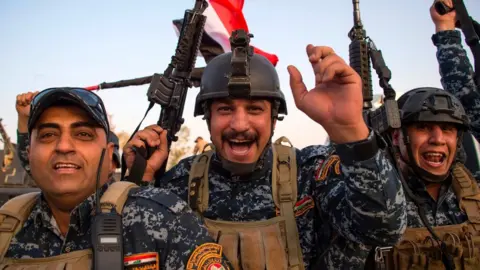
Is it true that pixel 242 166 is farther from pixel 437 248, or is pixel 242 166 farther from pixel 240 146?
pixel 437 248

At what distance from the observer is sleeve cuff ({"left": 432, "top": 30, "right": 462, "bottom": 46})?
4.71 meters

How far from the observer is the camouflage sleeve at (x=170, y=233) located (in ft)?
6.98

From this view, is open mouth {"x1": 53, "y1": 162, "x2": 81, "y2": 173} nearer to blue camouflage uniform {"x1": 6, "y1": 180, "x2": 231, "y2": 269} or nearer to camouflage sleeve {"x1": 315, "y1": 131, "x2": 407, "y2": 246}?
blue camouflage uniform {"x1": 6, "y1": 180, "x2": 231, "y2": 269}

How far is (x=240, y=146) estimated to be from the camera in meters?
3.08

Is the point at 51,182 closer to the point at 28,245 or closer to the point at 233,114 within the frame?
the point at 28,245

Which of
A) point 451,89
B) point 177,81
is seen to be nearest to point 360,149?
point 177,81

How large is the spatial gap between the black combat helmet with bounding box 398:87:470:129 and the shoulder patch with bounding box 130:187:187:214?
8.03 ft

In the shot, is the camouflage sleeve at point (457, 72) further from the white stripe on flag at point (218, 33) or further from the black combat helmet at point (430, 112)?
the white stripe on flag at point (218, 33)

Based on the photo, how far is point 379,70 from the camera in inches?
118

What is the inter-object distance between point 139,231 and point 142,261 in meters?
0.15

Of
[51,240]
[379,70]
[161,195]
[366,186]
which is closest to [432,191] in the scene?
[379,70]

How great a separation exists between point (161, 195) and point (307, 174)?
1081mm

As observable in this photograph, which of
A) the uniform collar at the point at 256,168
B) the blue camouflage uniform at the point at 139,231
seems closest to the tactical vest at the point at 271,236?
the uniform collar at the point at 256,168

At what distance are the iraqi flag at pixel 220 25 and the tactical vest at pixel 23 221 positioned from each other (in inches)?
158
